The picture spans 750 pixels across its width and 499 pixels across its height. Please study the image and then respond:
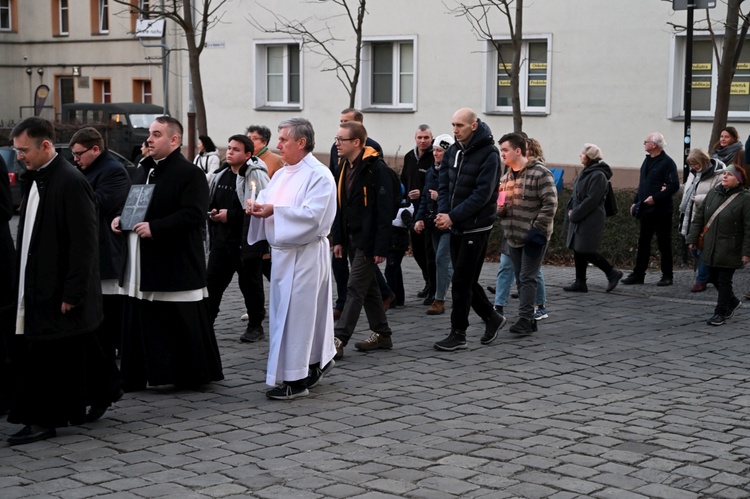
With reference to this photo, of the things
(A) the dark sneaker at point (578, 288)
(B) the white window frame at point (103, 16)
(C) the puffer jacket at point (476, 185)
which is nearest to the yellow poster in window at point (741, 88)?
(A) the dark sneaker at point (578, 288)

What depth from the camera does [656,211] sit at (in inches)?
546

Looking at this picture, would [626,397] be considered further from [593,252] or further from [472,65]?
[472,65]

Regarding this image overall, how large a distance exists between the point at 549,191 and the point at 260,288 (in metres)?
2.73

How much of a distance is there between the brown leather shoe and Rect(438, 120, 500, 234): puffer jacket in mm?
2080

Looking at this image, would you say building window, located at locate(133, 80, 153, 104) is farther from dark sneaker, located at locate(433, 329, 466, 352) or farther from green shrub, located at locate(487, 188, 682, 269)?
dark sneaker, located at locate(433, 329, 466, 352)

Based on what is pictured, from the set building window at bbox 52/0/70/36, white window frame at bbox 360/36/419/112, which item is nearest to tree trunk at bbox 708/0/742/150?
white window frame at bbox 360/36/419/112

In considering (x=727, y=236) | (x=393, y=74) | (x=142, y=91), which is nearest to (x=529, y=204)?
(x=727, y=236)

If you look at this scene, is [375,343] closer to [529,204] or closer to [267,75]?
[529,204]

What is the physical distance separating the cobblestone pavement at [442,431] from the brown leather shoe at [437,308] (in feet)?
3.90

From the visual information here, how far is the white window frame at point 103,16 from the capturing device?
42.3m

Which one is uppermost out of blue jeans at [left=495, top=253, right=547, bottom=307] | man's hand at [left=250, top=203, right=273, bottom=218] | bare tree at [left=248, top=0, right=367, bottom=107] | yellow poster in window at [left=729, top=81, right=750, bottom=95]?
bare tree at [left=248, top=0, right=367, bottom=107]

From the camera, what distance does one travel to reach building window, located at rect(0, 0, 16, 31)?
46.6m

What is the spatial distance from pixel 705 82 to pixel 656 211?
11238mm

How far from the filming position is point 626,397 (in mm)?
8195
